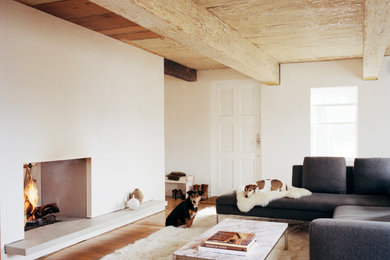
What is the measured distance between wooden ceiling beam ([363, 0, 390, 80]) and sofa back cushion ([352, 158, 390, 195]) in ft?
4.03

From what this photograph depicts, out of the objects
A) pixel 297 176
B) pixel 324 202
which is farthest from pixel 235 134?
pixel 324 202

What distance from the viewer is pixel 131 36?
458 cm

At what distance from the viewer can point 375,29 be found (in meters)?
3.25

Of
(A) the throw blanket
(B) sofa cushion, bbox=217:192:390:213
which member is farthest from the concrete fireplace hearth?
(B) sofa cushion, bbox=217:192:390:213

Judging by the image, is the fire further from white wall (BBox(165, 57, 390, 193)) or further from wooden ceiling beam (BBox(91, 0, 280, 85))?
white wall (BBox(165, 57, 390, 193))

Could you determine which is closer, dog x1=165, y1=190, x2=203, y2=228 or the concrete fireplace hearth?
the concrete fireplace hearth

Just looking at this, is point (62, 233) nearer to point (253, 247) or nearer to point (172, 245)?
point (172, 245)

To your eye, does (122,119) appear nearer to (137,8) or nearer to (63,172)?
(63,172)

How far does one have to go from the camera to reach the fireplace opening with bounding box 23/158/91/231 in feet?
13.0

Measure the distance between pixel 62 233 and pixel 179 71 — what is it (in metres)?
3.76

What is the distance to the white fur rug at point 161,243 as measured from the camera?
3.60m

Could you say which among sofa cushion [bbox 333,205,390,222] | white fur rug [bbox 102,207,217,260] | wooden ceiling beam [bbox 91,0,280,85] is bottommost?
white fur rug [bbox 102,207,217,260]

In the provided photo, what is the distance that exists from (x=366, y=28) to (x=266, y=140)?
3.56 meters

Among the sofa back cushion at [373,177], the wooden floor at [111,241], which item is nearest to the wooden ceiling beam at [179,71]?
the wooden floor at [111,241]
